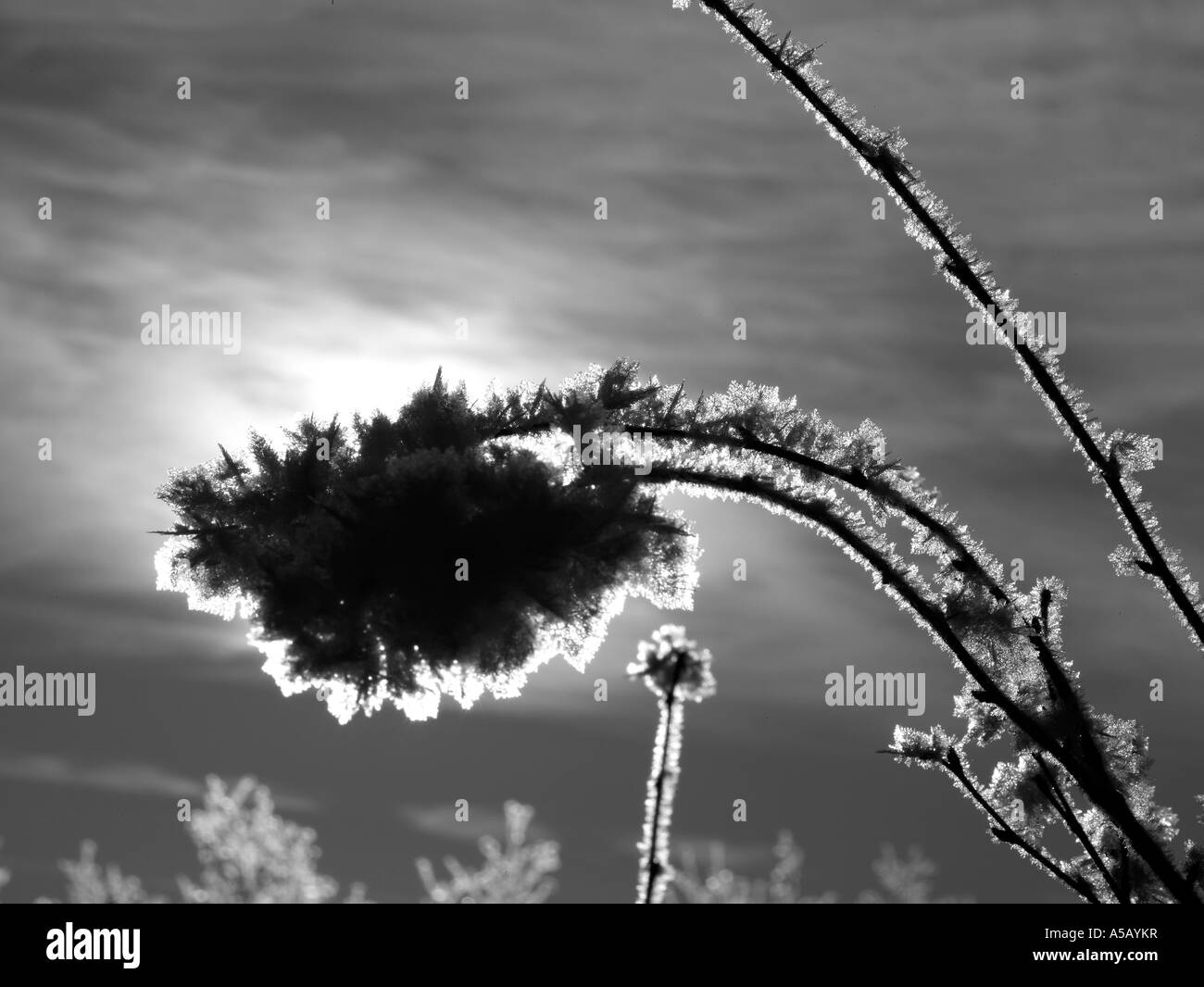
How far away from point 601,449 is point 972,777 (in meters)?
1.71

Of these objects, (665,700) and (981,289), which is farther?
(981,289)

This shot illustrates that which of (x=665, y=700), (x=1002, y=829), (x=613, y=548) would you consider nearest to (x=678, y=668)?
(x=665, y=700)

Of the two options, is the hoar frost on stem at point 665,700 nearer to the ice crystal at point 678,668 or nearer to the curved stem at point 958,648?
the ice crystal at point 678,668

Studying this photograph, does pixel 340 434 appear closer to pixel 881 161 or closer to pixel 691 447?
pixel 691 447

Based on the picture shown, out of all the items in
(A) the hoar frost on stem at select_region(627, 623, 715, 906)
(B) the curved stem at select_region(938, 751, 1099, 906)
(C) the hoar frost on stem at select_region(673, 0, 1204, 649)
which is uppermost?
(C) the hoar frost on stem at select_region(673, 0, 1204, 649)

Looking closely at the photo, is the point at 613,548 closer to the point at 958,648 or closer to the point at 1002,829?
the point at 958,648

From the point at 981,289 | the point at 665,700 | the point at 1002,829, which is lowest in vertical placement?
the point at 1002,829

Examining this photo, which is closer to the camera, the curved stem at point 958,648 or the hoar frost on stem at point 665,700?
the hoar frost on stem at point 665,700

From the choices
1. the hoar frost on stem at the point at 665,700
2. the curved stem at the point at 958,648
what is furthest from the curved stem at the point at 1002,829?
the hoar frost on stem at the point at 665,700

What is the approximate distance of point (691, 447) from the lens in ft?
9.66

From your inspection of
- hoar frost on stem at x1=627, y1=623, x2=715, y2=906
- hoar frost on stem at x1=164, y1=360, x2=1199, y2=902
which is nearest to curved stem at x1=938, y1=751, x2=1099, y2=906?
hoar frost on stem at x1=164, y1=360, x2=1199, y2=902

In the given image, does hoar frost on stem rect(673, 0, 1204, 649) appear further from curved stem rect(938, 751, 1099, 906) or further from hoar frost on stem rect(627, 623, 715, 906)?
hoar frost on stem rect(627, 623, 715, 906)
